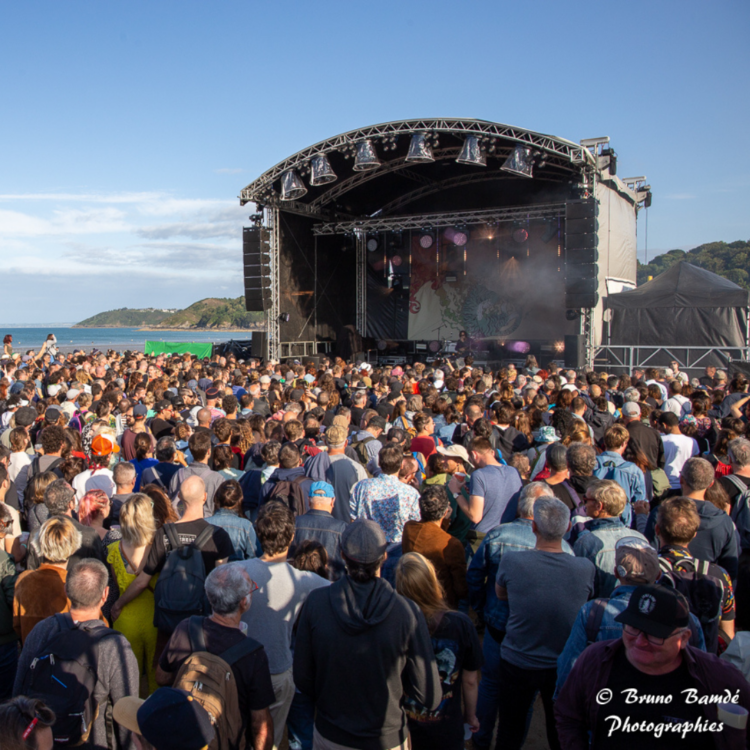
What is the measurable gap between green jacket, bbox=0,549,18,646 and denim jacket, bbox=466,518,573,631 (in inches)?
84.7

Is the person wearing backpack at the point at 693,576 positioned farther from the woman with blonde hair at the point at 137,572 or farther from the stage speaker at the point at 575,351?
the stage speaker at the point at 575,351

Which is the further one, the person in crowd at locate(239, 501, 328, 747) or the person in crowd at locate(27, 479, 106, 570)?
the person in crowd at locate(27, 479, 106, 570)

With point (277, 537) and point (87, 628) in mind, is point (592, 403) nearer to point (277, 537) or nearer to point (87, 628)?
point (277, 537)

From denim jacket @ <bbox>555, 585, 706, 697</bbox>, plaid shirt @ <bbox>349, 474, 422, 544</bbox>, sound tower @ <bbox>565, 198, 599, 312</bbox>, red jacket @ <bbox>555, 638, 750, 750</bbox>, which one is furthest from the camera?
sound tower @ <bbox>565, 198, 599, 312</bbox>

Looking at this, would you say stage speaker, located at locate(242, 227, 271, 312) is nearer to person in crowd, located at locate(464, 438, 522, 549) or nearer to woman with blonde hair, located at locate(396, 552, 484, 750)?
person in crowd, located at locate(464, 438, 522, 549)

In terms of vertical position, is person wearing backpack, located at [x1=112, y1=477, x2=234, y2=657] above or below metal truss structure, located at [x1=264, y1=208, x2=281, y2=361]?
below

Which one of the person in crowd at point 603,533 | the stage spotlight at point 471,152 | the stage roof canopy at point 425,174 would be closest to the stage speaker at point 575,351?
the stage roof canopy at point 425,174

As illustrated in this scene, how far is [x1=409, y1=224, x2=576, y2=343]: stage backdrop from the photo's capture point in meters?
17.6

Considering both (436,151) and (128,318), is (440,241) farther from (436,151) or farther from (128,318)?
(128,318)

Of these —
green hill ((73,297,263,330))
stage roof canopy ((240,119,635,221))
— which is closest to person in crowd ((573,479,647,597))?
stage roof canopy ((240,119,635,221))

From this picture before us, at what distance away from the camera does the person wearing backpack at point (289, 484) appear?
3.72 metres

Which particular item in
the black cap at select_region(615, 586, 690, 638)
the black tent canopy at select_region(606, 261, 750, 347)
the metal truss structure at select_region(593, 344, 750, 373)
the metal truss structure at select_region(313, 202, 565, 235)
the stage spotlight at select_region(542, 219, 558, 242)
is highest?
the metal truss structure at select_region(313, 202, 565, 235)

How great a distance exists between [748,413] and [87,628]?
6.29 metres

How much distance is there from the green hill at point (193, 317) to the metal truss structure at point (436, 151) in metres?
81.8
